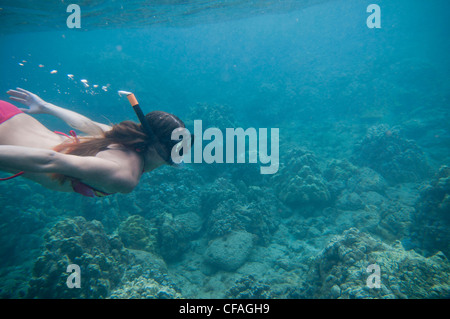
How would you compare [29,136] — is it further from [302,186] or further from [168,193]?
[302,186]

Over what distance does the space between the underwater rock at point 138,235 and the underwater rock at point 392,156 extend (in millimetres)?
12587

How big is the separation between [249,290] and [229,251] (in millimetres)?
1889

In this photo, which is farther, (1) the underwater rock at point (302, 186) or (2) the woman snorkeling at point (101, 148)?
(1) the underwater rock at point (302, 186)

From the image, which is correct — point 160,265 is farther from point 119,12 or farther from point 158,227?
point 119,12

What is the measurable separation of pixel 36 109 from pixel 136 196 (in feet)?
25.3

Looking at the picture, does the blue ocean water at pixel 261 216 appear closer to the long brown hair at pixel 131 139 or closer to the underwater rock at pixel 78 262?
the underwater rock at pixel 78 262

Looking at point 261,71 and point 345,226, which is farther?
point 261,71

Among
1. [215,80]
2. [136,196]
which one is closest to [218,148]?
[136,196]

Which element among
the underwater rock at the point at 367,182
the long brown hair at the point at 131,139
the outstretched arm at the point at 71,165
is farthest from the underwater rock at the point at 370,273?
the underwater rock at the point at 367,182

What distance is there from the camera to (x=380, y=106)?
67.4ft

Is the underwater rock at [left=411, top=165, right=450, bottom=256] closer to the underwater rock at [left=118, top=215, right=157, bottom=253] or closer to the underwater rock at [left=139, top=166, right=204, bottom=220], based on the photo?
the underwater rock at [left=139, top=166, right=204, bottom=220]

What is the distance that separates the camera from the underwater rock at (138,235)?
691 centimetres

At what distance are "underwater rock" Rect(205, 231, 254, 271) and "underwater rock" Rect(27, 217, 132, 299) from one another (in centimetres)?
269
